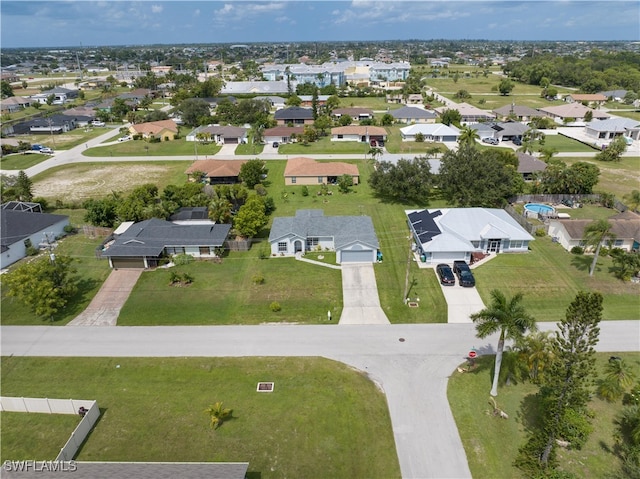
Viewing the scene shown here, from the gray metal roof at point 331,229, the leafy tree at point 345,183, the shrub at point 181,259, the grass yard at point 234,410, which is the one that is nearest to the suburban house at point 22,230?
the shrub at point 181,259

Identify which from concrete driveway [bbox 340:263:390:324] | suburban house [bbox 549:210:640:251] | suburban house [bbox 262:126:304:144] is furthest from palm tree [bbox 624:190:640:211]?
suburban house [bbox 262:126:304:144]

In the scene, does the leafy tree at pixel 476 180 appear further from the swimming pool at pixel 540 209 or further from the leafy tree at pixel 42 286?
the leafy tree at pixel 42 286

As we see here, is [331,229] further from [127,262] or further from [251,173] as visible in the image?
[251,173]

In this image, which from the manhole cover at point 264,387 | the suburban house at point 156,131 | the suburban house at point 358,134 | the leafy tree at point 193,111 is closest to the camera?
the manhole cover at point 264,387

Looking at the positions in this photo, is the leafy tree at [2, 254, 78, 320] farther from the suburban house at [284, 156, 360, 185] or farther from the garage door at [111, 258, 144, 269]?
the suburban house at [284, 156, 360, 185]

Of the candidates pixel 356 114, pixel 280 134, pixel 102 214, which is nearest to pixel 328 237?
pixel 102 214

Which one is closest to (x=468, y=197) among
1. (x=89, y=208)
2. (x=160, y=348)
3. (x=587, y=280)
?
(x=587, y=280)

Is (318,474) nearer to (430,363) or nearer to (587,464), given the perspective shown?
(430,363)
